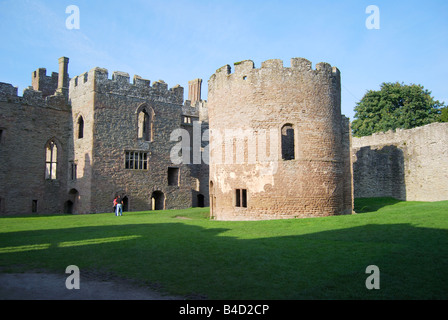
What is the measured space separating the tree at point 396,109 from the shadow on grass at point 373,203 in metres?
17.2

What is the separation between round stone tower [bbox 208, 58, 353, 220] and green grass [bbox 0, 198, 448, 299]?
3.33 meters

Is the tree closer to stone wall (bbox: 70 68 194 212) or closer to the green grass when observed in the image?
stone wall (bbox: 70 68 194 212)

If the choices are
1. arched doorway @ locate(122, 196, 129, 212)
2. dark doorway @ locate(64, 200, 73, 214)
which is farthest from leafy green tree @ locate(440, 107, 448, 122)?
dark doorway @ locate(64, 200, 73, 214)

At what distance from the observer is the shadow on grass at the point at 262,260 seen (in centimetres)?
623

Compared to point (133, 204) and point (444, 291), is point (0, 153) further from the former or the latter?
point (444, 291)

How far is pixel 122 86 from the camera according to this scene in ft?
89.5

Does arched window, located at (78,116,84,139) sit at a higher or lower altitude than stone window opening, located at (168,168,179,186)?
higher

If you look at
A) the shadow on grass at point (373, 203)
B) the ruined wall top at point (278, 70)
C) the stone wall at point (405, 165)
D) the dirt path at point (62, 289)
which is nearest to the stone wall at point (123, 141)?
the ruined wall top at point (278, 70)

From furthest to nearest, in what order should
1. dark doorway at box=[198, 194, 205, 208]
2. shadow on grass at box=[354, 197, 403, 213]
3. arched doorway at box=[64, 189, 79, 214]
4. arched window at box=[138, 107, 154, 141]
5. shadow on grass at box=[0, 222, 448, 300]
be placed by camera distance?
1. dark doorway at box=[198, 194, 205, 208]
2. arched window at box=[138, 107, 154, 141]
3. arched doorway at box=[64, 189, 79, 214]
4. shadow on grass at box=[354, 197, 403, 213]
5. shadow on grass at box=[0, 222, 448, 300]

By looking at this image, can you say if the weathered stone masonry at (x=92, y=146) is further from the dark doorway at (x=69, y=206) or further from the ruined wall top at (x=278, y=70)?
the ruined wall top at (x=278, y=70)

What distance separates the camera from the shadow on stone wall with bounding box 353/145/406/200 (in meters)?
27.7

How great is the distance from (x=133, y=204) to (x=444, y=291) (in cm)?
2394

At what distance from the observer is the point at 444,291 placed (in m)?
5.91

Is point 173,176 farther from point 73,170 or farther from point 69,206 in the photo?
point 69,206
